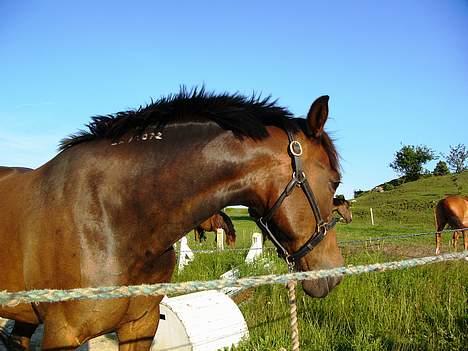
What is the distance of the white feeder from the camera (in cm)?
434

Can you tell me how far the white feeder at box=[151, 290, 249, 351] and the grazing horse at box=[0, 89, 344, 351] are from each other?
181 centimetres

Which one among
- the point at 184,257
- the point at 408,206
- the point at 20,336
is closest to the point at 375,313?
the point at 20,336

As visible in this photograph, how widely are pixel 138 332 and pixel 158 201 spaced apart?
3.06 feet

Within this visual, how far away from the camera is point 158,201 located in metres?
2.46

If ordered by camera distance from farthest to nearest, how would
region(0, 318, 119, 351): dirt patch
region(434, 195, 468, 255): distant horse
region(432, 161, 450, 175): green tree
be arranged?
region(432, 161, 450, 175): green tree, region(434, 195, 468, 255): distant horse, region(0, 318, 119, 351): dirt patch

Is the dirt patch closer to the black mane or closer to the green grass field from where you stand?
the green grass field

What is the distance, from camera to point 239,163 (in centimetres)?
243

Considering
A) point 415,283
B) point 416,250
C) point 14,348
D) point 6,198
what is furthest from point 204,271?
point 416,250

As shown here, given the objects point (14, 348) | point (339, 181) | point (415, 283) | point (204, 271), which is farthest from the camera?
point (204, 271)

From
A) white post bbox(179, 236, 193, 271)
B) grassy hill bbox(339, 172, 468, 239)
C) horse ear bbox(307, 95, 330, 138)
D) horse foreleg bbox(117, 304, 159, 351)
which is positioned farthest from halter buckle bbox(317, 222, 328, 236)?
grassy hill bbox(339, 172, 468, 239)

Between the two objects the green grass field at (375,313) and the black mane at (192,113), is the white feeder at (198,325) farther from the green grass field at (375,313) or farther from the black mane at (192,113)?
the black mane at (192,113)

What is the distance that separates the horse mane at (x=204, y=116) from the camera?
2.52m

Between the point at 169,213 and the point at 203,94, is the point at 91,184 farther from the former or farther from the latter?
the point at 203,94

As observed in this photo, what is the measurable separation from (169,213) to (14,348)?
96.6 inches
